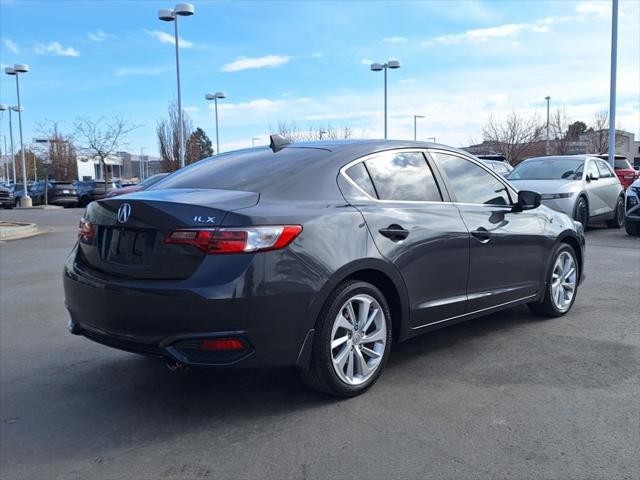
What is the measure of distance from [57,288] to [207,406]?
16.3ft

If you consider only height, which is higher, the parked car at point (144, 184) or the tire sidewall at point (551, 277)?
the parked car at point (144, 184)

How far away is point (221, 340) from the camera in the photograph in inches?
133

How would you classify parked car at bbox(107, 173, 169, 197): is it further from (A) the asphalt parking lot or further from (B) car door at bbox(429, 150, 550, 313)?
(B) car door at bbox(429, 150, 550, 313)

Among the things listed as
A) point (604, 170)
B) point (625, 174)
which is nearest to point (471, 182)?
point (604, 170)

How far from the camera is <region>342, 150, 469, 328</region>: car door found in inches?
162

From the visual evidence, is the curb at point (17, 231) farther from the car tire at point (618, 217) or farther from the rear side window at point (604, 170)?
the car tire at point (618, 217)

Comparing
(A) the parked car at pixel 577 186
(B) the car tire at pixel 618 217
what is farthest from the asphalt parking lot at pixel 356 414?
(B) the car tire at pixel 618 217

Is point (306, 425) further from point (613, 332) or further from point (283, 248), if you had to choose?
point (613, 332)

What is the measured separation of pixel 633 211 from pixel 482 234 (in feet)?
28.5

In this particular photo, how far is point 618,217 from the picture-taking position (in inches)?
552

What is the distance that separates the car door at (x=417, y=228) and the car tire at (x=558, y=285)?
1443 millimetres

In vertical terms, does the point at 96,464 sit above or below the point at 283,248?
below

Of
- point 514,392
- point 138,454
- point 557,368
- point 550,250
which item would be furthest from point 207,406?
point 550,250

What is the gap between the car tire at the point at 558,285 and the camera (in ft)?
18.8
